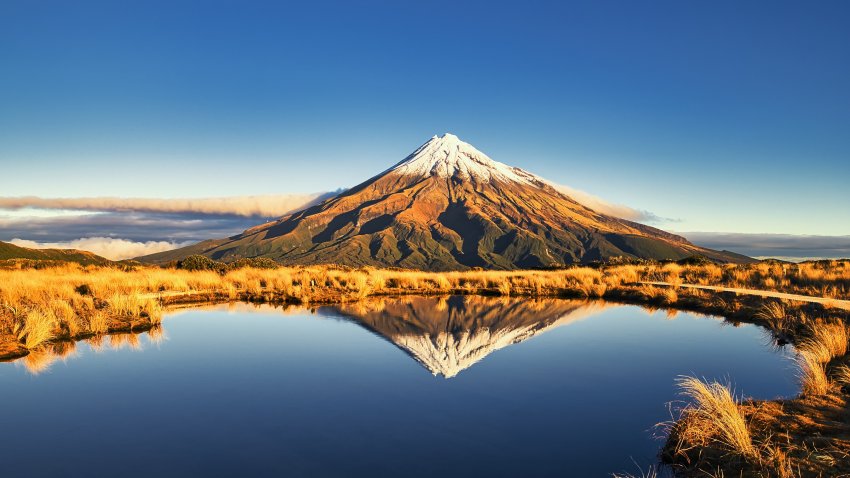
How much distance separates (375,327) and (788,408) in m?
13.2

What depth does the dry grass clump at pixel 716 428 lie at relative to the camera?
22.3 ft

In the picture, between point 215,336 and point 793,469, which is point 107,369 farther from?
point 793,469

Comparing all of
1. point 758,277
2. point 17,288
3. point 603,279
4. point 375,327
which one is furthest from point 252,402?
point 758,277

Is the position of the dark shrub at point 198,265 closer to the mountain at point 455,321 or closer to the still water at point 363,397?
the mountain at point 455,321

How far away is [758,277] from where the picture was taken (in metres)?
33.2

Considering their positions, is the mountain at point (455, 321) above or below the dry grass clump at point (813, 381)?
below

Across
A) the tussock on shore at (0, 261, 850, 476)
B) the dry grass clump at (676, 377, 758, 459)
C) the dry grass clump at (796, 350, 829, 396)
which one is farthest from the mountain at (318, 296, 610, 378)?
the dry grass clump at (796, 350, 829, 396)

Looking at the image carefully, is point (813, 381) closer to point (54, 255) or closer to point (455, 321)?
point (455, 321)

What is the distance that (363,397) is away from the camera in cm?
1025

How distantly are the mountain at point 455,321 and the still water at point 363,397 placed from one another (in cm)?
15

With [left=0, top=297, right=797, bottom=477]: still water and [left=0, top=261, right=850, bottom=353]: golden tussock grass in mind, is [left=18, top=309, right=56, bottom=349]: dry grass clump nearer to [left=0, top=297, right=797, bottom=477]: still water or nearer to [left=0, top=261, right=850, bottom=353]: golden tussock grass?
[left=0, top=261, right=850, bottom=353]: golden tussock grass

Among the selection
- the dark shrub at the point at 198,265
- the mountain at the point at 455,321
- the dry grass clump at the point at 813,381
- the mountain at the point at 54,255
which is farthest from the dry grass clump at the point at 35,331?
the mountain at the point at 54,255

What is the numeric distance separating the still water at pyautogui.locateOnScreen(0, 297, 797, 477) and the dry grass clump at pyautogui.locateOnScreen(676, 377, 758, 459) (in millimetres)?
549

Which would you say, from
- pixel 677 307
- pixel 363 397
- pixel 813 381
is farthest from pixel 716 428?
pixel 677 307
